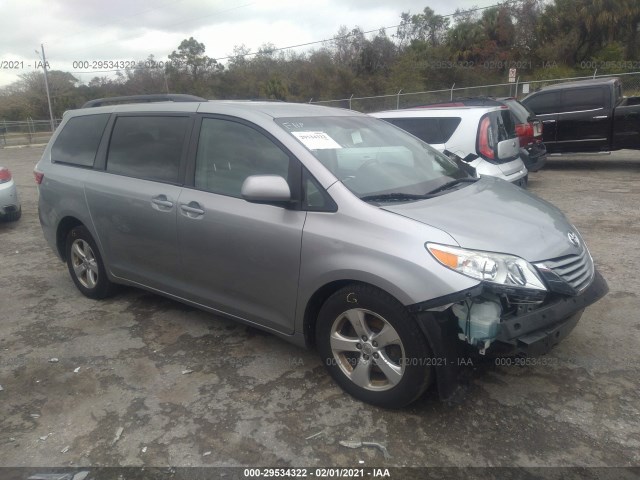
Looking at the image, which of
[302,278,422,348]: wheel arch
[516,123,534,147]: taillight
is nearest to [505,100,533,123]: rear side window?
[516,123,534,147]: taillight

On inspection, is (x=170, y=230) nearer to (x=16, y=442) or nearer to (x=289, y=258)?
(x=289, y=258)

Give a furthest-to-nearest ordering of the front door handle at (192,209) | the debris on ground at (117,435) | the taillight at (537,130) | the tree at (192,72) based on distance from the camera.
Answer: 1. the tree at (192,72)
2. the taillight at (537,130)
3. the front door handle at (192,209)
4. the debris on ground at (117,435)

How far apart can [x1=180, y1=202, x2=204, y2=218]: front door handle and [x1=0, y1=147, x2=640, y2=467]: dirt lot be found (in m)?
1.00

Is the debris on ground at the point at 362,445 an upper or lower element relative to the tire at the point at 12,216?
lower

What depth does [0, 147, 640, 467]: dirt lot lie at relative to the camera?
105 inches

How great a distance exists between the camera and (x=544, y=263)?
9.16 ft

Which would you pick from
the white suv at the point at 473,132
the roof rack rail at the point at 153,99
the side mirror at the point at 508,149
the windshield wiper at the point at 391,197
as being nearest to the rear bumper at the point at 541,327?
the windshield wiper at the point at 391,197

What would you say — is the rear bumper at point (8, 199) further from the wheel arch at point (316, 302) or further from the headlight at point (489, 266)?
the headlight at point (489, 266)

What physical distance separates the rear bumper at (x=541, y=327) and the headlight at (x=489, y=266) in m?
0.16

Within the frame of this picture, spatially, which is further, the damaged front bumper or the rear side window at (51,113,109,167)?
the rear side window at (51,113,109,167)

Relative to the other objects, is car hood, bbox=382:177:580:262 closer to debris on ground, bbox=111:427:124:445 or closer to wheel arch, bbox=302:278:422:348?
wheel arch, bbox=302:278:422:348

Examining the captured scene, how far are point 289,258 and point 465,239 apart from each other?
1.04m

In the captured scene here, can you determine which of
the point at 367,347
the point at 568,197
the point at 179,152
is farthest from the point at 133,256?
the point at 568,197

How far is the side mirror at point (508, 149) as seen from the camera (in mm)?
6828
